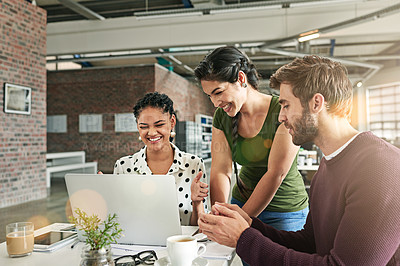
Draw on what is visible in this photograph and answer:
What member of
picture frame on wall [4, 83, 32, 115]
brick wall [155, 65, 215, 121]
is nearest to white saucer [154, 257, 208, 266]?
picture frame on wall [4, 83, 32, 115]

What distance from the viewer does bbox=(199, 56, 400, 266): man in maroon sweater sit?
2.71 feet

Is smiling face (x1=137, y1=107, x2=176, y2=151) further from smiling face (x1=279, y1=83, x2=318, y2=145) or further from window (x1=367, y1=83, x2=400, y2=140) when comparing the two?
A: window (x1=367, y1=83, x2=400, y2=140)

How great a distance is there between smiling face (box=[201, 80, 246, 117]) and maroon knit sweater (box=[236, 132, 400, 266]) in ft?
2.05

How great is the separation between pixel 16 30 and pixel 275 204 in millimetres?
5541

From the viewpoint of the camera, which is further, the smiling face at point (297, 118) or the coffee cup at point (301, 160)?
the coffee cup at point (301, 160)

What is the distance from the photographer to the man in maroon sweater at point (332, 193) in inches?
32.5

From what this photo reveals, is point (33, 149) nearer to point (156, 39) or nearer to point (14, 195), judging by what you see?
point (14, 195)

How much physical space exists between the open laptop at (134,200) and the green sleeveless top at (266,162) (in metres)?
0.66

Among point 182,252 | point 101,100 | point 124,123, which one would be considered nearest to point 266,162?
point 182,252

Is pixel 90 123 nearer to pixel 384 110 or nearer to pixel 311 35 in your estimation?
pixel 311 35

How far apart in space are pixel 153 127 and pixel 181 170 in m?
0.29

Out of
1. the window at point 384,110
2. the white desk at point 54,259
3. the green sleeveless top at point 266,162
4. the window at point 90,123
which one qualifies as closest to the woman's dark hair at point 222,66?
the green sleeveless top at point 266,162

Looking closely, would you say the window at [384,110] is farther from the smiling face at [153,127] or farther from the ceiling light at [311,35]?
the smiling face at [153,127]

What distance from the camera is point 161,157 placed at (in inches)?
78.0
